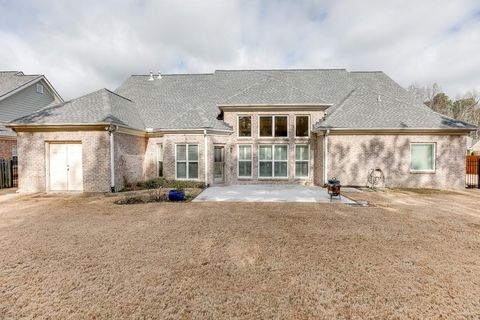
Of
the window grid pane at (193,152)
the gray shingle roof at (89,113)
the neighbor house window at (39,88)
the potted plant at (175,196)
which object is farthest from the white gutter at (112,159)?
the neighbor house window at (39,88)

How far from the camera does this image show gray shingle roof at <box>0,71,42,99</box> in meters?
19.5

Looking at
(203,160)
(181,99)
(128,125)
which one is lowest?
(203,160)

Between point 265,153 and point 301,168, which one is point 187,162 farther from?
point 301,168

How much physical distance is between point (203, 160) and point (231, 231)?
7703 millimetres

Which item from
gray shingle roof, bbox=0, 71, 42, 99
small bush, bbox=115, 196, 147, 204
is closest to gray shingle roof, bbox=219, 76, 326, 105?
small bush, bbox=115, 196, 147, 204

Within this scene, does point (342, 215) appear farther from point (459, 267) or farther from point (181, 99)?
point (181, 99)

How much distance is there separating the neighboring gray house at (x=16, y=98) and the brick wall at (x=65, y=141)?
861cm

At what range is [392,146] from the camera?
1305 cm

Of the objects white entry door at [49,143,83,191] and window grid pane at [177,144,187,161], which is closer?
white entry door at [49,143,83,191]

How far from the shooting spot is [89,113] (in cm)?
1192

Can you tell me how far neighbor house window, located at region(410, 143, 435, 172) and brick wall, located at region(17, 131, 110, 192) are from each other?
1707 centimetres

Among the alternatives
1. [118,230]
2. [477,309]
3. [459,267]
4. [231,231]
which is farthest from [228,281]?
[459,267]

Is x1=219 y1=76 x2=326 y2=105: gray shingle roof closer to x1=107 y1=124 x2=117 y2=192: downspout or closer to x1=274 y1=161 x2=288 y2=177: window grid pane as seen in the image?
x1=274 y1=161 x2=288 y2=177: window grid pane

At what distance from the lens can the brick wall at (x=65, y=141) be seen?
11445mm
